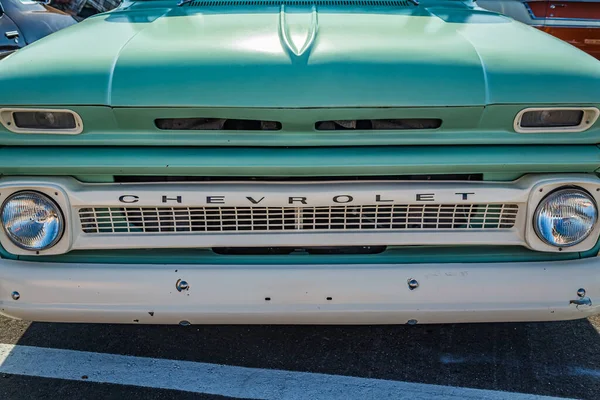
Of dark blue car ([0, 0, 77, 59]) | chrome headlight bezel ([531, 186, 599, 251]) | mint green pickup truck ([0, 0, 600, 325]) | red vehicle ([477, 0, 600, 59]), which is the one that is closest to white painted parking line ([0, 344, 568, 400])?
mint green pickup truck ([0, 0, 600, 325])

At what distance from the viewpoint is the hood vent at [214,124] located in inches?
84.5

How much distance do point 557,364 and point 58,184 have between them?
2.26 meters

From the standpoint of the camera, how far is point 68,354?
9.51 feet

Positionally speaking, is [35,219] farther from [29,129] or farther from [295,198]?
[295,198]

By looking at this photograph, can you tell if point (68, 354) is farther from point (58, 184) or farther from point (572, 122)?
point (572, 122)

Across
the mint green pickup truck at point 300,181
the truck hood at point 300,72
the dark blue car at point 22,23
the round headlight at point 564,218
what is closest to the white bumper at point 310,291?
the mint green pickup truck at point 300,181

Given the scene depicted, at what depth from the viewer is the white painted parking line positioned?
2.57 metres

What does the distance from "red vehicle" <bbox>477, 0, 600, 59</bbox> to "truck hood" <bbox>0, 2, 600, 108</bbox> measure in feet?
10.9

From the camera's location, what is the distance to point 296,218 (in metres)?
2.21

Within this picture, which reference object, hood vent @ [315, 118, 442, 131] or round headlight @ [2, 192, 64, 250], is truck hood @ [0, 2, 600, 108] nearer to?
hood vent @ [315, 118, 442, 131]

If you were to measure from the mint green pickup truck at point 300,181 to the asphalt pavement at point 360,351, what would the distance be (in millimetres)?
553

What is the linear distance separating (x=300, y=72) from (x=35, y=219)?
3.54 feet

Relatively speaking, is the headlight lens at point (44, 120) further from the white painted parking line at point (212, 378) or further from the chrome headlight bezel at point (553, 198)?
the chrome headlight bezel at point (553, 198)

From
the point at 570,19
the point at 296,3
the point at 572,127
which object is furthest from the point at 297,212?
the point at 570,19
